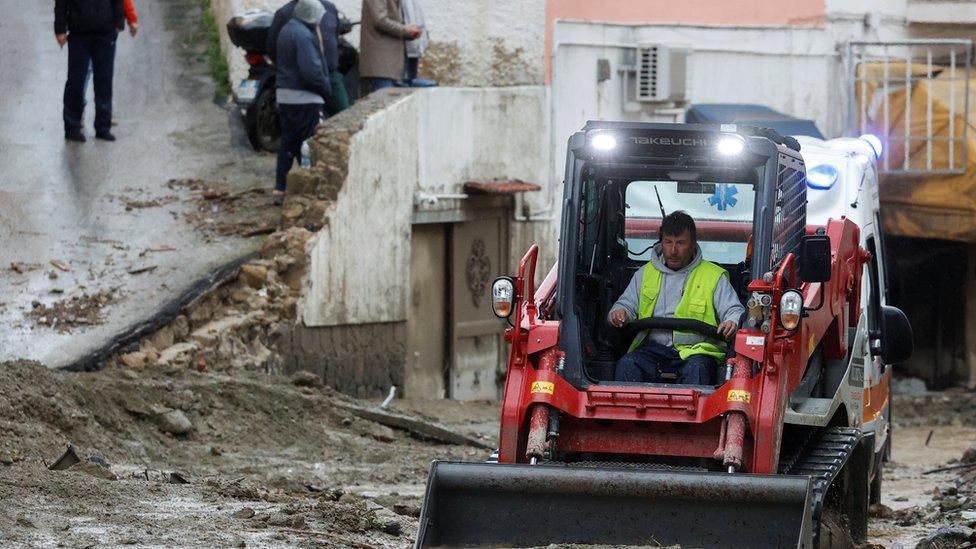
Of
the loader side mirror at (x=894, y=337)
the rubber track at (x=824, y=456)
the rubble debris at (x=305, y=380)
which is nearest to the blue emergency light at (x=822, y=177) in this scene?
the loader side mirror at (x=894, y=337)

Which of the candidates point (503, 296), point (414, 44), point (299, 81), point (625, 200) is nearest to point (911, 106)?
point (414, 44)

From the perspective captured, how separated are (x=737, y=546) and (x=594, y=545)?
0.64 m

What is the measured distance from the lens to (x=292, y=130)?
1520 centimetres

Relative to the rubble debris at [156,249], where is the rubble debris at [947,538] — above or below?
below

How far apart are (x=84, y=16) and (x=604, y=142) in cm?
828

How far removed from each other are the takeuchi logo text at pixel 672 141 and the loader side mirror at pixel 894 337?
3262mm

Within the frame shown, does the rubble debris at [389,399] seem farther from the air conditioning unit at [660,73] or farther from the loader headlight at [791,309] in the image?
the loader headlight at [791,309]

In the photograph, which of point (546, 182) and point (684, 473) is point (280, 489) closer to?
point (684, 473)

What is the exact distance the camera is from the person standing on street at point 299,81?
48.9 ft

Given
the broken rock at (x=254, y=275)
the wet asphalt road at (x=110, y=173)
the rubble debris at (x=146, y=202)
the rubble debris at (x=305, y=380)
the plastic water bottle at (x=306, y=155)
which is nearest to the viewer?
the wet asphalt road at (x=110, y=173)

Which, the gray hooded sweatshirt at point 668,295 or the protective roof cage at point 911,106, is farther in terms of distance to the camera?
the protective roof cage at point 911,106

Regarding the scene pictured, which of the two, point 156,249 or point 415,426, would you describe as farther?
point 156,249

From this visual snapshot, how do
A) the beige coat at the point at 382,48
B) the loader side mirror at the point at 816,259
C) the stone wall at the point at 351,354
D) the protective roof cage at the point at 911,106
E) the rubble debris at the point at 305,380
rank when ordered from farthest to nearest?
the protective roof cage at the point at 911,106, the beige coat at the point at 382,48, the stone wall at the point at 351,354, the rubble debris at the point at 305,380, the loader side mirror at the point at 816,259

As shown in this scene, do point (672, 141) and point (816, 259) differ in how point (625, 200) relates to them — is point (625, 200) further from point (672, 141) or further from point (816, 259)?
point (816, 259)
